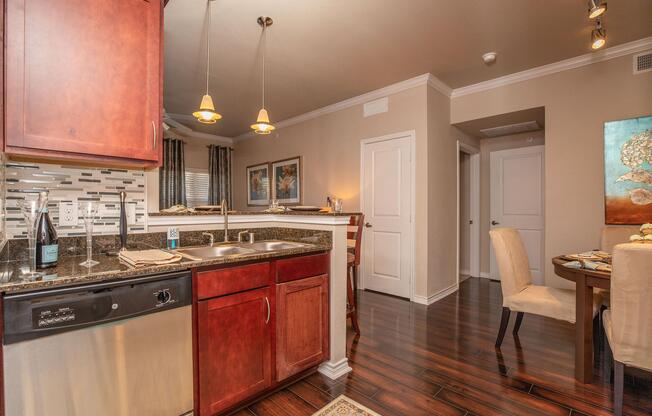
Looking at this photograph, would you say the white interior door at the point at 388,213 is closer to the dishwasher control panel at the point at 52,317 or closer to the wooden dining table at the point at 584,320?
the wooden dining table at the point at 584,320

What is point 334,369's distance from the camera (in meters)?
2.08

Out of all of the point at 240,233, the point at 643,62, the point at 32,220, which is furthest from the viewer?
the point at 643,62

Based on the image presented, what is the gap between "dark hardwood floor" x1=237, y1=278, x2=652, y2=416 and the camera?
1.76m

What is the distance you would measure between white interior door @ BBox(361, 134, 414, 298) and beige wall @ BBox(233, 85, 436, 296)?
123 mm

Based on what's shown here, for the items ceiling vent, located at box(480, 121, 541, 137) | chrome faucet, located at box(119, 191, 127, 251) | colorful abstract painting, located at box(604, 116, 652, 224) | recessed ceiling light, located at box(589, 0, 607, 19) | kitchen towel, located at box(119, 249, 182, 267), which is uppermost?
recessed ceiling light, located at box(589, 0, 607, 19)

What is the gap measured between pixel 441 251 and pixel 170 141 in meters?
5.16

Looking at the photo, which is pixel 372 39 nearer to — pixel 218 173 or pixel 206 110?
pixel 206 110

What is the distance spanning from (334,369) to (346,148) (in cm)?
315

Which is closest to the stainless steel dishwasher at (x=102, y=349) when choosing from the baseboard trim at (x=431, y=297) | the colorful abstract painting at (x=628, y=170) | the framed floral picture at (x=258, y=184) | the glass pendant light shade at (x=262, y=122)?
the glass pendant light shade at (x=262, y=122)

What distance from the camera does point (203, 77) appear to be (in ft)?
12.1

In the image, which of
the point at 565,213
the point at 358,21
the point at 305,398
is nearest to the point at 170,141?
the point at 358,21

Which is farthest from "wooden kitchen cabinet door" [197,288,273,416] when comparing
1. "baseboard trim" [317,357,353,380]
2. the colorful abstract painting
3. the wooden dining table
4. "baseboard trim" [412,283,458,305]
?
the colorful abstract painting

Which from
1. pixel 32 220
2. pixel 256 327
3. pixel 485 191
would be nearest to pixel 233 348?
pixel 256 327

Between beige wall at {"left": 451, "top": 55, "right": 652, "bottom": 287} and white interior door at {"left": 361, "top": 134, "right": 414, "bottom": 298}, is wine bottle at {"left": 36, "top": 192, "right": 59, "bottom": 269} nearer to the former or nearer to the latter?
white interior door at {"left": 361, "top": 134, "right": 414, "bottom": 298}
